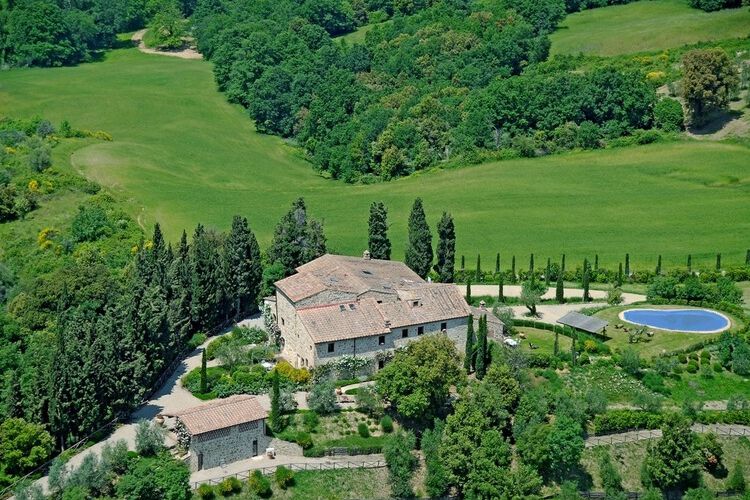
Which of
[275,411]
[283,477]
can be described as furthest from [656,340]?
[283,477]

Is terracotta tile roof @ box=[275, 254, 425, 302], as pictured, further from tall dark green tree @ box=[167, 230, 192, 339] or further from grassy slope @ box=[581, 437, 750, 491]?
grassy slope @ box=[581, 437, 750, 491]

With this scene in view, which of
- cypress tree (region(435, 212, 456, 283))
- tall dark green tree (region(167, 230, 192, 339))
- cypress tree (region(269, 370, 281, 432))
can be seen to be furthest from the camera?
cypress tree (region(435, 212, 456, 283))

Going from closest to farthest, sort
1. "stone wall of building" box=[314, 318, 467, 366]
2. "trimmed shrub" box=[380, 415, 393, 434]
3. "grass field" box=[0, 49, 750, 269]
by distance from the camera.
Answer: "trimmed shrub" box=[380, 415, 393, 434]
"stone wall of building" box=[314, 318, 467, 366]
"grass field" box=[0, 49, 750, 269]

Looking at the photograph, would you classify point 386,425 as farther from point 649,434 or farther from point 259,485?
point 649,434

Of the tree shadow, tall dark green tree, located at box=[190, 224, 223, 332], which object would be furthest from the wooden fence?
the tree shadow

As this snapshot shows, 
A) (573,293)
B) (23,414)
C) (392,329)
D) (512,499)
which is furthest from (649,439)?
(23,414)
